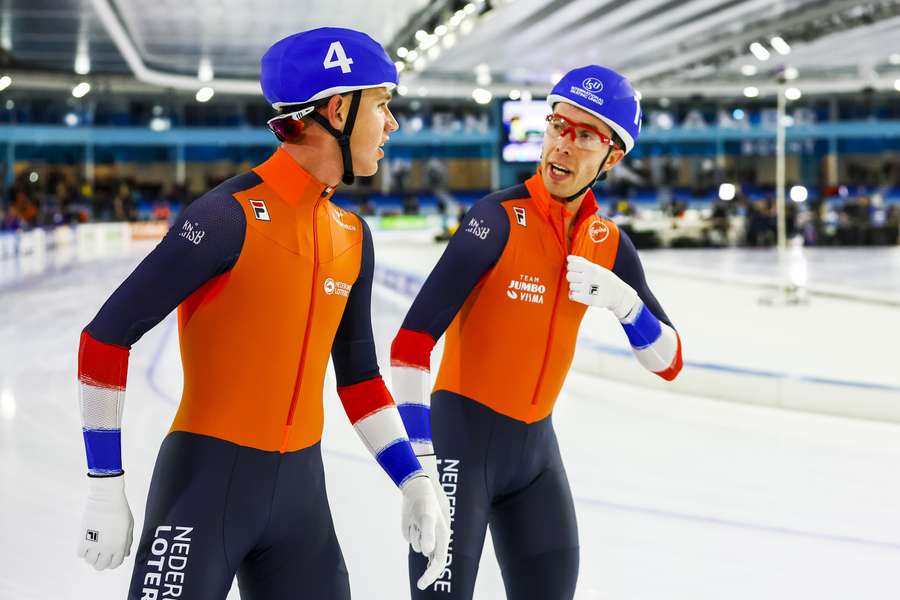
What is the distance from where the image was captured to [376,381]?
2299 millimetres

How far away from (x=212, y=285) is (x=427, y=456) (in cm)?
70

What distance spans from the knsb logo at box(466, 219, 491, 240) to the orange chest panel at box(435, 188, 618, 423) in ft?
0.23

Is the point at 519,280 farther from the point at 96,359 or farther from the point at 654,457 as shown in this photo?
the point at 654,457

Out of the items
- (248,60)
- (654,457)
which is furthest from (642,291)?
(248,60)

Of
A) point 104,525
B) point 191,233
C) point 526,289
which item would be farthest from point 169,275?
point 526,289

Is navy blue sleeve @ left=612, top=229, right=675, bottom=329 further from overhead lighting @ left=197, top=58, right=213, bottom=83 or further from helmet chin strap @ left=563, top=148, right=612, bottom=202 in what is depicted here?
overhead lighting @ left=197, top=58, right=213, bottom=83

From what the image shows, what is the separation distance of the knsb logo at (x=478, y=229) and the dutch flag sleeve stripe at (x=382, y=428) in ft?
1.84

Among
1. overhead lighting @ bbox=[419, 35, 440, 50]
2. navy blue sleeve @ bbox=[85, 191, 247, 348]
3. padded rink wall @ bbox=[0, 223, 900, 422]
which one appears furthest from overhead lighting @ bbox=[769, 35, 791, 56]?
navy blue sleeve @ bbox=[85, 191, 247, 348]

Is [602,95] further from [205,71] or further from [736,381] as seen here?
[205,71]

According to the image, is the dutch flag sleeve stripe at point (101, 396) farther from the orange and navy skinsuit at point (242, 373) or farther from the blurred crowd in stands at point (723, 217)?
the blurred crowd in stands at point (723, 217)

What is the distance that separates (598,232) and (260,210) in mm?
1133

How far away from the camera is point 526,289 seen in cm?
273

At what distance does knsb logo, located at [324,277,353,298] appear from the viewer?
2.13m

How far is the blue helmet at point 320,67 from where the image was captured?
6.86ft
